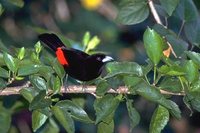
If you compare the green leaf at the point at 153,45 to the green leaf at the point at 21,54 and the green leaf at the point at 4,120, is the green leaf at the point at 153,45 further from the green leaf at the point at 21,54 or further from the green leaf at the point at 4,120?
the green leaf at the point at 4,120

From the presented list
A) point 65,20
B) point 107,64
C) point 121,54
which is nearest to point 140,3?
point 107,64

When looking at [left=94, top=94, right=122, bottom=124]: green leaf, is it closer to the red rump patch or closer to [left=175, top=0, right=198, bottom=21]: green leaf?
the red rump patch

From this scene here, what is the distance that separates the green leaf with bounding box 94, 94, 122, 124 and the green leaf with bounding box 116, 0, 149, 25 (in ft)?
1.21

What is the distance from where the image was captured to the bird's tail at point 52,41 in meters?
1.72

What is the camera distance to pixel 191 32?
1.91 meters

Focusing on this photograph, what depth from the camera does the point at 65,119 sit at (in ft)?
5.16

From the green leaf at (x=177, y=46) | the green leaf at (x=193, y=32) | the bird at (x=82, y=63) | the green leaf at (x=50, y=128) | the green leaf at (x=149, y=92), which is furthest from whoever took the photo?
the green leaf at (x=50, y=128)

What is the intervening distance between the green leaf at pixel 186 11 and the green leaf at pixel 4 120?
572 millimetres

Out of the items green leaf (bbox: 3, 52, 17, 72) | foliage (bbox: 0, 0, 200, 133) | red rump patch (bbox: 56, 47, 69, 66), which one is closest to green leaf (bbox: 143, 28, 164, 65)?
foliage (bbox: 0, 0, 200, 133)

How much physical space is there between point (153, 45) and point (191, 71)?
106 millimetres

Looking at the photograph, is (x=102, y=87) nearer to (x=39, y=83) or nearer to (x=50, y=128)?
(x=39, y=83)

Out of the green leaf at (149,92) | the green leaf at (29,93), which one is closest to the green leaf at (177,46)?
the green leaf at (149,92)

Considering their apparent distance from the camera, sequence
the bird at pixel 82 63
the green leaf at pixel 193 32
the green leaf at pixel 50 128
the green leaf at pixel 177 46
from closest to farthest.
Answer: the bird at pixel 82 63
the green leaf at pixel 177 46
the green leaf at pixel 193 32
the green leaf at pixel 50 128

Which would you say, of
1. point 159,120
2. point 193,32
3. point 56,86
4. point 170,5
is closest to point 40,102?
point 56,86
